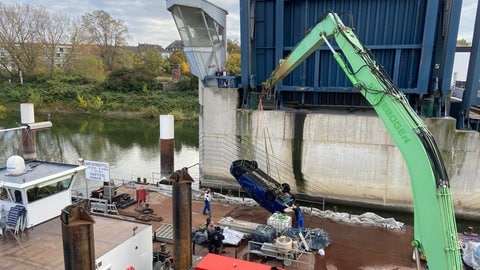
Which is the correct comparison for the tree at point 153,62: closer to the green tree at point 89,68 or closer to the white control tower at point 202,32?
the green tree at point 89,68

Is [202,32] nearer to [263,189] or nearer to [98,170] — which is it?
[98,170]

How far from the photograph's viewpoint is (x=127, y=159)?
26.4m

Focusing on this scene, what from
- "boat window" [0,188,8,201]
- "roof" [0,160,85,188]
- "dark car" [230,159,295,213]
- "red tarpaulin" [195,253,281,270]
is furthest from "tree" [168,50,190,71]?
"red tarpaulin" [195,253,281,270]

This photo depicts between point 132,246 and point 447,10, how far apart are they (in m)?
16.8

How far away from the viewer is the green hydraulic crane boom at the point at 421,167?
5.38 metres

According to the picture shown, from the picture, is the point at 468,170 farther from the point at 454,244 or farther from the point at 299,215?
the point at 454,244

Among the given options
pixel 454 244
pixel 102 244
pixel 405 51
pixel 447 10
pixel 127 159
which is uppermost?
pixel 447 10

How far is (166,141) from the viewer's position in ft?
56.7

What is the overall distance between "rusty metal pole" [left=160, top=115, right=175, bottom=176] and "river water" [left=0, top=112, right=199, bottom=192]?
186cm

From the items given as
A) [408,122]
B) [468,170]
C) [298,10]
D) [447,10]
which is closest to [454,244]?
[408,122]

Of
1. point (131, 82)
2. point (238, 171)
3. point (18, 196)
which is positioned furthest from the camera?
point (131, 82)

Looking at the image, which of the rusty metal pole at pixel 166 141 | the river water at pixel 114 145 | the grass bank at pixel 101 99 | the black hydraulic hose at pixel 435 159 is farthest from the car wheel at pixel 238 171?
the grass bank at pixel 101 99

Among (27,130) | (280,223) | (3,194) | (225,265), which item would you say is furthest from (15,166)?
(27,130)

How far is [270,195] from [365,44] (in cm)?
1098
